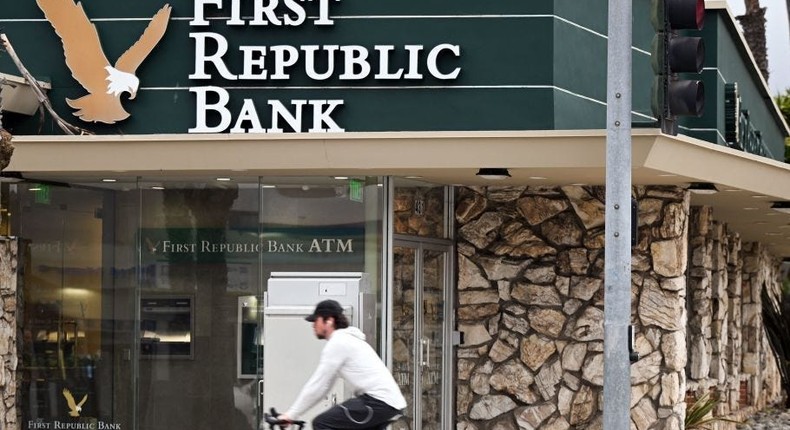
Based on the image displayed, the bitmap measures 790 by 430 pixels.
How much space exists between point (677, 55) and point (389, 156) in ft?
14.5

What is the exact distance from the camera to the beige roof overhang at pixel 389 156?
1425 centimetres

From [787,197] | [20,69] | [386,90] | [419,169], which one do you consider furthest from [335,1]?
[787,197]

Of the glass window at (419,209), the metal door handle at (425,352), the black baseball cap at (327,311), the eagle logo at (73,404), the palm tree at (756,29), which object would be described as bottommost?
the eagle logo at (73,404)

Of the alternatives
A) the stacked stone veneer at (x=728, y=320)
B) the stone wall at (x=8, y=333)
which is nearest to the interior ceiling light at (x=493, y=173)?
the stone wall at (x=8, y=333)

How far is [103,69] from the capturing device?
16.2 meters

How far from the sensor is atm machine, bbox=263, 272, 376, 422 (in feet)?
46.8

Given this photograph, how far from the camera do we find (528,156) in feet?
47.1

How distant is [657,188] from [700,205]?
3.21 meters

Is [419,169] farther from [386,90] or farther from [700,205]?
[700,205]

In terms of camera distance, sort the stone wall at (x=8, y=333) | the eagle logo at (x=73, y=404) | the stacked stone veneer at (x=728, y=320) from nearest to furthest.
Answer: the stone wall at (x=8, y=333)
the eagle logo at (x=73, y=404)
the stacked stone veneer at (x=728, y=320)

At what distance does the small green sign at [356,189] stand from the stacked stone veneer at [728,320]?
5.96 m

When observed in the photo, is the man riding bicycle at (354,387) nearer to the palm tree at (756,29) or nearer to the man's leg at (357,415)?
the man's leg at (357,415)

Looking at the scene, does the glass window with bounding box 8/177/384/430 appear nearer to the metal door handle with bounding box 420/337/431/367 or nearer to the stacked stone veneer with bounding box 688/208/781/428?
the metal door handle with bounding box 420/337/431/367

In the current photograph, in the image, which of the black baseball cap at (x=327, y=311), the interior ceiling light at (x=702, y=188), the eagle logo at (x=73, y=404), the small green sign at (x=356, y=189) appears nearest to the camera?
the black baseball cap at (x=327, y=311)
